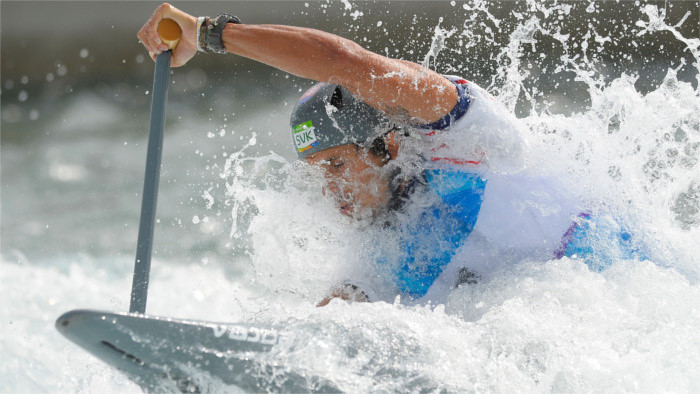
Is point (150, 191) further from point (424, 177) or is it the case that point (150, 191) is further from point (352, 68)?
point (424, 177)

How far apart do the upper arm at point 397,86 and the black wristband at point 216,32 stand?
1.41 feet

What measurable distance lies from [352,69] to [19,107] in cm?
804

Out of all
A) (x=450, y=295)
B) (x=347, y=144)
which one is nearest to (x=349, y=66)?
(x=347, y=144)

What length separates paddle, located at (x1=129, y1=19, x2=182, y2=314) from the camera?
1.96m

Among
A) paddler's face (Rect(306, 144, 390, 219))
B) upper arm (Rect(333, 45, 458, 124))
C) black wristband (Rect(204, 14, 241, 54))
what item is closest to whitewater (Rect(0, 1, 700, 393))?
paddler's face (Rect(306, 144, 390, 219))

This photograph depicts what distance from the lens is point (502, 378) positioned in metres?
1.68

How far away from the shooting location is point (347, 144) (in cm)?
221

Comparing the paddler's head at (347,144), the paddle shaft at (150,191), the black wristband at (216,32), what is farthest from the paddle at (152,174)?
the paddler's head at (347,144)

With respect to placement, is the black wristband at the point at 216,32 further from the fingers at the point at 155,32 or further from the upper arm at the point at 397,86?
the upper arm at the point at 397,86

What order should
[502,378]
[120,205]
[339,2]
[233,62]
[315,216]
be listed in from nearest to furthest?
[502,378]
[315,216]
[120,205]
[339,2]
[233,62]

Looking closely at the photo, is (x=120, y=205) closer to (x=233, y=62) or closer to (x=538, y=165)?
(x=233, y=62)

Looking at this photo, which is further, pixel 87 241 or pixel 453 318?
pixel 87 241

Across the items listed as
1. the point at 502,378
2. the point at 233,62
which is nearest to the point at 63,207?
the point at 233,62

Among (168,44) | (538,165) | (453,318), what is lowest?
(453,318)
